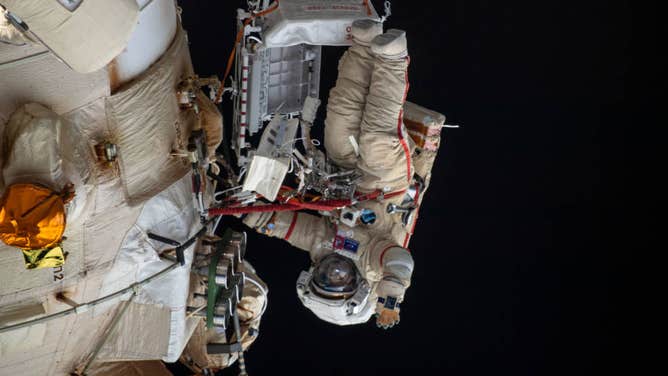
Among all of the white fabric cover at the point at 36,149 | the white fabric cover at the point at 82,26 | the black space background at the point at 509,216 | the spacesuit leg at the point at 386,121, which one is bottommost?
the black space background at the point at 509,216

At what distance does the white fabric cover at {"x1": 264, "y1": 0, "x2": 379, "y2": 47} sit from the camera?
119 inches

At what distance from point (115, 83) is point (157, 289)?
0.89 metres

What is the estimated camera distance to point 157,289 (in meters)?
2.78

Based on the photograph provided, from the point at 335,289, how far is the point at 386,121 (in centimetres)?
77

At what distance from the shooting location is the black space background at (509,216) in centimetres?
439

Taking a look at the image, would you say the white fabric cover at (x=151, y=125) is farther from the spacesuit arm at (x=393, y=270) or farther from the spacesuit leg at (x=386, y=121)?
the spacesuit arm at (x=393, y=270)

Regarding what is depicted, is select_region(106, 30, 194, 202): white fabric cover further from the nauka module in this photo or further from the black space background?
the black space background

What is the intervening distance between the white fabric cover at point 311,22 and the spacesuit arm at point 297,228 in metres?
0.80

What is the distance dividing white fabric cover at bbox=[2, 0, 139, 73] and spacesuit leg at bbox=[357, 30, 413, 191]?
131cm

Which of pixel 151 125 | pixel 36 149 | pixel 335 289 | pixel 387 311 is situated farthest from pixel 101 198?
pixel 387 311

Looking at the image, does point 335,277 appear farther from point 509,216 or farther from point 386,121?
point 509,216

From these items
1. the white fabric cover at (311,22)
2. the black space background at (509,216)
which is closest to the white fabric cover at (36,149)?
the white fabric cover at (311,22)

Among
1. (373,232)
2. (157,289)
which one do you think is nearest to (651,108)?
(373,232)

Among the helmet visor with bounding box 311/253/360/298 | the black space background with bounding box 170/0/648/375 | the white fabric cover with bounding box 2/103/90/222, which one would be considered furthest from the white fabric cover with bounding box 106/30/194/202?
the black space background with bounding box 170/0/648/375
